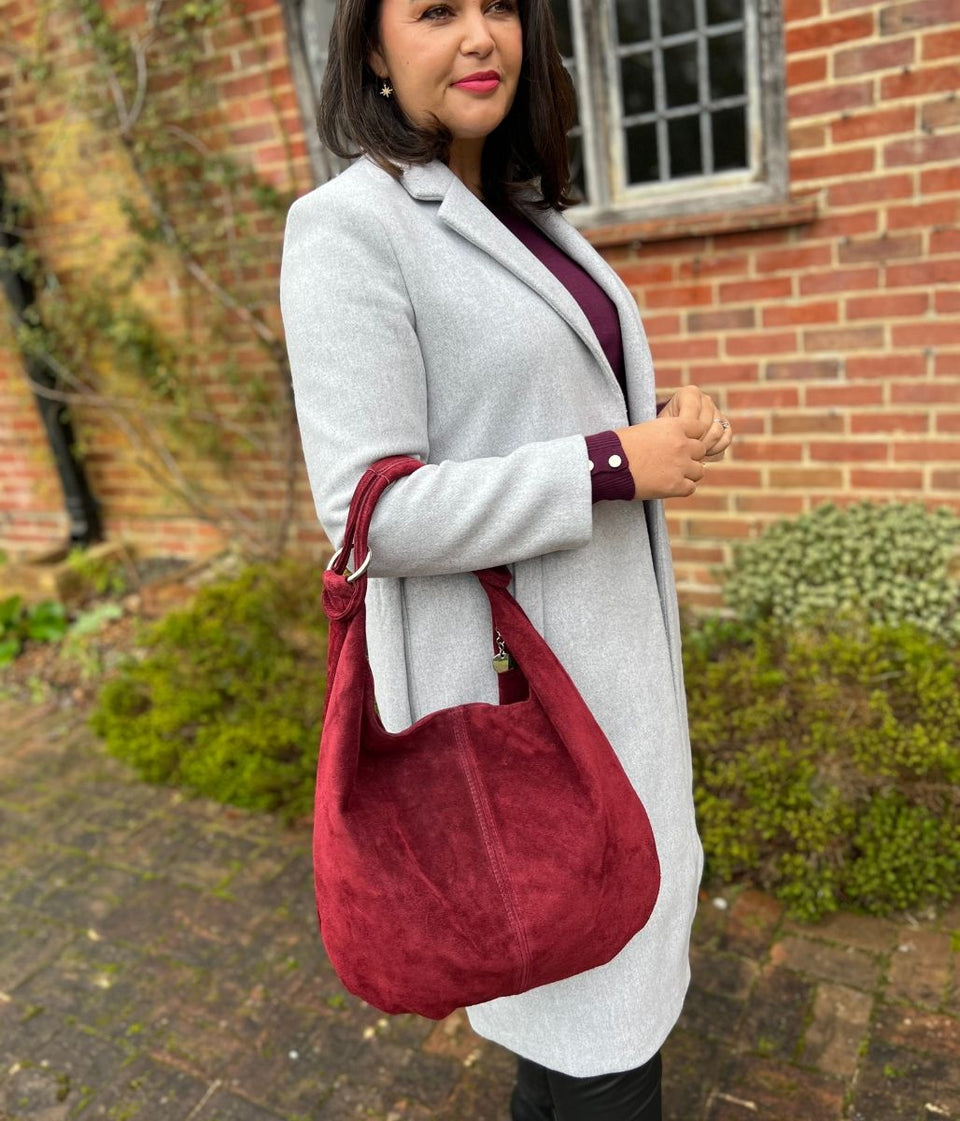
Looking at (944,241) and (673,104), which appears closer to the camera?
(944,241)

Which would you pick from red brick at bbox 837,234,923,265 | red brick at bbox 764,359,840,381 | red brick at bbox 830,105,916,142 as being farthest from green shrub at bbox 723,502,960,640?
red brick at bbox 830,105,916,142

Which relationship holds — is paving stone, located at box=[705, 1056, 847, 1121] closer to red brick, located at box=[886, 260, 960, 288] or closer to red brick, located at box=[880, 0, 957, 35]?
red brick, located at box=[886, 260, 960, 288]

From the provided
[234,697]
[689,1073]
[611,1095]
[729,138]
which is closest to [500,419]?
[611,1095]

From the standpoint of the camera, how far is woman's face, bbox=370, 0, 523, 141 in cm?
135

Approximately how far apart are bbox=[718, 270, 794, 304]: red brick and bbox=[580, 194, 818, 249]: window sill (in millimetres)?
186

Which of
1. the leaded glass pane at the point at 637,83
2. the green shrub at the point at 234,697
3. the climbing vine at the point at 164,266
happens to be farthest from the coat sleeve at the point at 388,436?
the climbing vine at the point at 164,266

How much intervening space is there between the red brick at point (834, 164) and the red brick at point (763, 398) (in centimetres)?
73

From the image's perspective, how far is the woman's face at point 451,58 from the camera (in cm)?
135

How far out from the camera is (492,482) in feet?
4.12

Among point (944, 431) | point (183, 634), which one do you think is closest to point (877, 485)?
point (944, 431)

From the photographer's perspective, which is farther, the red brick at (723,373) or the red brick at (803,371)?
the red brick at (723,373)

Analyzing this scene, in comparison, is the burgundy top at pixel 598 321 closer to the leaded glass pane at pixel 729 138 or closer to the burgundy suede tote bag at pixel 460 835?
the burgundy suede tote bag at pixel 460 835

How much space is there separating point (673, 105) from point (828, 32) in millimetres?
629

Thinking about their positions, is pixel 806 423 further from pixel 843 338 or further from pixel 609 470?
pixel 609 470
